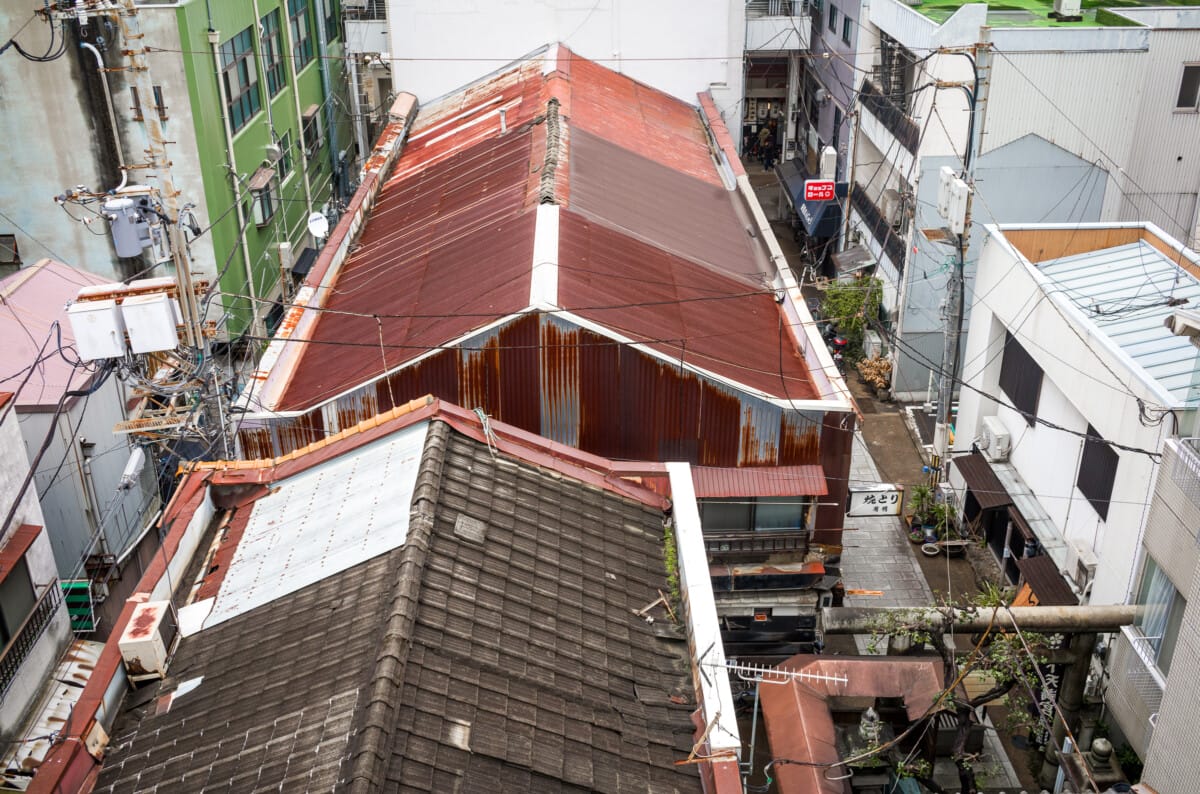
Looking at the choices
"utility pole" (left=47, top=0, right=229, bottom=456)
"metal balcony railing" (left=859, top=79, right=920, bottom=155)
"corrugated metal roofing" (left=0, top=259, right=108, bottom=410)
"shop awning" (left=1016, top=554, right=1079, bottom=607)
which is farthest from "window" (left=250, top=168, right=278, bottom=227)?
"shop awning" (left=1016, top=554, right=1079, bottom=607)

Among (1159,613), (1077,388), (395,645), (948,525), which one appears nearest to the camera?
(395,645)

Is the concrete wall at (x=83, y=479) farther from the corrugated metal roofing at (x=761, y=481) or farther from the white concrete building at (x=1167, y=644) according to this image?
the white concrete building at (x=1167, y=644)

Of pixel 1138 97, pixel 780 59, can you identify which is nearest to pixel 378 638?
pixel 1138 97

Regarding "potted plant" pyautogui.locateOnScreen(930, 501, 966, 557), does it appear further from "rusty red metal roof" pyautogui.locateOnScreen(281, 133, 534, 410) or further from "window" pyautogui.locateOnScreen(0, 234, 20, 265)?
"window" pyautogui.locateOnScreen(0, 234, 20, 265)

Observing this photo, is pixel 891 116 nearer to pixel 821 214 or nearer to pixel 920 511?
pixel 821 214

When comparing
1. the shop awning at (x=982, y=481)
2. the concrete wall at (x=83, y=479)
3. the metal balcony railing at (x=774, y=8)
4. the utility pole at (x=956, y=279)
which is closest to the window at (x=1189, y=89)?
the utility pole at (x=956, y=279)

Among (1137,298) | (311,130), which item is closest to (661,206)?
(1137,298)

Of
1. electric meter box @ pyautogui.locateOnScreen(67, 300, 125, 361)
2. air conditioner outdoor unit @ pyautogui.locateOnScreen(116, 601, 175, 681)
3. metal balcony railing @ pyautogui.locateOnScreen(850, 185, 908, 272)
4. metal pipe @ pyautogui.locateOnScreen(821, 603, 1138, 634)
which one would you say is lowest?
metal pipe @ pyautogui.locateOnScreen(821, 603, 1138, 634)
